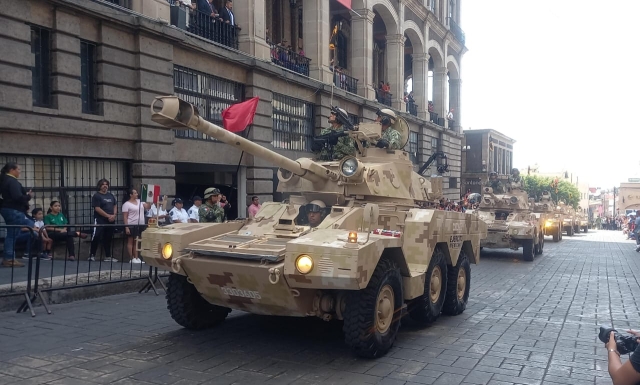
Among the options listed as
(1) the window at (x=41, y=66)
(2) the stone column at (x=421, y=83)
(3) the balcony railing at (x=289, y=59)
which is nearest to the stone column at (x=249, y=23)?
(3) the balcony railing at (x=289, y=59)

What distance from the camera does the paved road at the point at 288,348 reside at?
17.8 ft

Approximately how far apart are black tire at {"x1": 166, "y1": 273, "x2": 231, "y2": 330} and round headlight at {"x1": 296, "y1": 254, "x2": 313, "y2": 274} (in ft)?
6.10

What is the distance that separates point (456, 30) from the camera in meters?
37.8

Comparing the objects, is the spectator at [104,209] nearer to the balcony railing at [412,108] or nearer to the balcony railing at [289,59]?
the balcony railing at [289,59]

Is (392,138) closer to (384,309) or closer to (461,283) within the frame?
(461,283)

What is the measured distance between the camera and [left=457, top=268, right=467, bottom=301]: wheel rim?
28.9ft

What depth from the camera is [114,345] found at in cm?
634

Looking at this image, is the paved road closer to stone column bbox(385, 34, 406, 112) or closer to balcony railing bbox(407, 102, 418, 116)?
stone column bbox(385, 34, 406, 112)

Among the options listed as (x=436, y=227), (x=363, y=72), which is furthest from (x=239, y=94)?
(x=436, y=227)

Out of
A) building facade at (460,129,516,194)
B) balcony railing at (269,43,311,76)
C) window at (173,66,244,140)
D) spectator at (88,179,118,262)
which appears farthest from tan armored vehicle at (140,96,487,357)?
building facade at (460,129,516,194)

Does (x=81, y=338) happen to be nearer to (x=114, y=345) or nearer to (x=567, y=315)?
(x=114, y=345)

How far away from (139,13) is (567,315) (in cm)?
1073

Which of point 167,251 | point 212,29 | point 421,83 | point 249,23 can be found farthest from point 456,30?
point 167,251

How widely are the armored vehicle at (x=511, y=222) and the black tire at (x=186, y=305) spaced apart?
11722 millimetres
